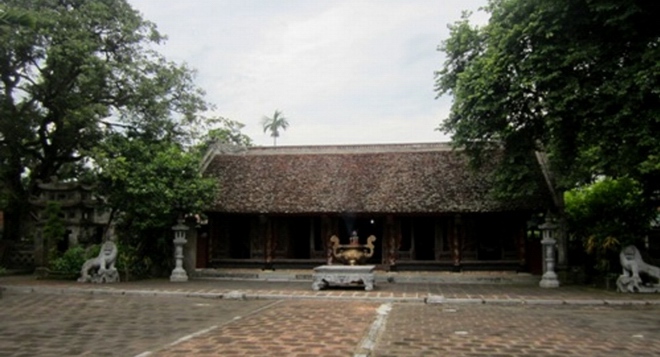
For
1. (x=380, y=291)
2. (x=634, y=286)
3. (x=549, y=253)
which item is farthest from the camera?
(x=549, y=253)

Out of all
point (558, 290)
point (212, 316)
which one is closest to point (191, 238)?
point (212, 316)

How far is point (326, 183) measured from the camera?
844 inches

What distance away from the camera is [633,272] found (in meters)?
15.1

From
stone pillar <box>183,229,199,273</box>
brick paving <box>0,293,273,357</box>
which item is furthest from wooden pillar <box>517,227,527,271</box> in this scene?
stone pillar <box>183,229,199,273</box>

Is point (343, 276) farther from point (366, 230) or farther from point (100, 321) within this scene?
point (100, 321)

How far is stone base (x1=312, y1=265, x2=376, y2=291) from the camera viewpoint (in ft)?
52.0

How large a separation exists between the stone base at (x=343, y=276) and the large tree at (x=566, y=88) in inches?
196

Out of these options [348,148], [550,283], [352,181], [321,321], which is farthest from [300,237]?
[321,321]

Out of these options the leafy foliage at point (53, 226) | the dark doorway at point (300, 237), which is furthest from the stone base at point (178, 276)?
the leafy foliage at point (53, 226)

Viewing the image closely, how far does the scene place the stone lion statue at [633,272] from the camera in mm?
14992

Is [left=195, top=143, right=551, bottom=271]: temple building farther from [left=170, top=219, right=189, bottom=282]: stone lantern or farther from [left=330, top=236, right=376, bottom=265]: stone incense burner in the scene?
[left=330, top=236, right=376, bottom=265]: stone incense burner

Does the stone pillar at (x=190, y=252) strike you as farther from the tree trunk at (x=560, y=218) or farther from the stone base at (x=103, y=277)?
the tree trunk at (x=560, y=218)

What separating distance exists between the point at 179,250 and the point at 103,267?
2.58 metres

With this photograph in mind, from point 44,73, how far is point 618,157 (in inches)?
762
